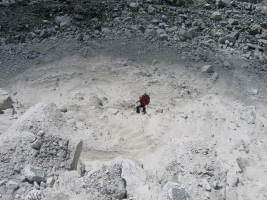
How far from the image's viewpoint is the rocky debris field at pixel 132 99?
275cm

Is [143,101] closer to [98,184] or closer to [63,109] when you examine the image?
[63,109]

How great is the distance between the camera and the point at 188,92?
16.6 ft

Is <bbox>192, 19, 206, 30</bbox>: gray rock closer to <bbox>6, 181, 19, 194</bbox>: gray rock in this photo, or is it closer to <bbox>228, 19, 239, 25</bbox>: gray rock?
<bbox>228, 19, 239, 25</bbox>: gray rock

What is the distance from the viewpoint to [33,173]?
265 centimetres

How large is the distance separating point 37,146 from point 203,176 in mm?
1673

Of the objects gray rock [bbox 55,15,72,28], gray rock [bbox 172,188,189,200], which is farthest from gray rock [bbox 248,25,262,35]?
gray rock [bbox 172,188,189,200]

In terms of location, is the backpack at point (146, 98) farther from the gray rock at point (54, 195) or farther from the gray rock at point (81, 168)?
the gray rock at point (54, 195)

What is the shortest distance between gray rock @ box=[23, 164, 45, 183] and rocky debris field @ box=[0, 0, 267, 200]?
0.03 ft

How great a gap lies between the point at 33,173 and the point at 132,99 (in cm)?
249

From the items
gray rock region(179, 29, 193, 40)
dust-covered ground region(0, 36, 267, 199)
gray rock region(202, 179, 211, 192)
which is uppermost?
gray rock region(179, 29, 193, 40)

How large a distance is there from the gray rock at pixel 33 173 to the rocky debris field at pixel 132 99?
0.01 m

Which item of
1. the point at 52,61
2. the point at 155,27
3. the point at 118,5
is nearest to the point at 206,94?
the point at 155,27

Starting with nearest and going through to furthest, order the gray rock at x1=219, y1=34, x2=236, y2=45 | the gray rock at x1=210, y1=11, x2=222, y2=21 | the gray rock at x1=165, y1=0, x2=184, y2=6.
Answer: the gray rock at x1=219, y1=34, x2=236, y2=45 < the gray rock at x1=210, y1=11, x2=222, y2=21 < the gray rock at x1=165, y1=0, x2=184, y2=6

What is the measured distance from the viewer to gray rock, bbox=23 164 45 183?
2.62 metres
